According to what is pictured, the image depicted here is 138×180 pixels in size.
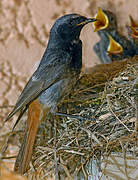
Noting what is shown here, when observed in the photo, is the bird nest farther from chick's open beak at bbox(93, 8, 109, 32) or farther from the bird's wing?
chick's open beak at bbox(93, 8, 109, 32)

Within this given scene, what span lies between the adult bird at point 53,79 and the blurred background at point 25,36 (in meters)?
0.39

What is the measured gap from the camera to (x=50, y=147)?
134 cm

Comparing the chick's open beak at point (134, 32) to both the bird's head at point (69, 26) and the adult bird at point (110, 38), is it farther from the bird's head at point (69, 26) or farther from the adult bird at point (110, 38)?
the bird's head at point (69, 26)

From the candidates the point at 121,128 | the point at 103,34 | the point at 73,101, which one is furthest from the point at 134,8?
the point at 121,128

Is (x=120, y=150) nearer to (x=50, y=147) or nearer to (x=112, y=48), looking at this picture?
(x=50, y=147)

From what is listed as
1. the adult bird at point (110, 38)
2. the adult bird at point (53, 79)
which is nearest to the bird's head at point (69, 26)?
the adult bird at point (53, 79)

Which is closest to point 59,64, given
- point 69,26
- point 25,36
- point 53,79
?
point 53,79

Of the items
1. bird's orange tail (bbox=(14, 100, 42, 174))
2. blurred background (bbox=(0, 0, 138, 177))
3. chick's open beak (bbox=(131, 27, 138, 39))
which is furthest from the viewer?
blurred background (bbox=(0, 0, 138, 177))

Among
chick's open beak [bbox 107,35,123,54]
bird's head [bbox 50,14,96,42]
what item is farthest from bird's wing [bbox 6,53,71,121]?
chick's open beak [bbox 107,35,123,54]

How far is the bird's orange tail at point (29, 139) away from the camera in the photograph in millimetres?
1318

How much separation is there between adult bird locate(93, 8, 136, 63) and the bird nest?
0.80 feet

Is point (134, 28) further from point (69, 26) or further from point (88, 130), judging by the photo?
point (88, 130)

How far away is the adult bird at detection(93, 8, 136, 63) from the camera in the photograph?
1.65 meters

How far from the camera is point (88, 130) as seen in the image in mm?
1253
